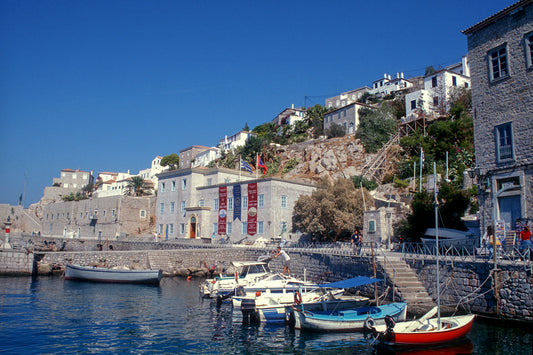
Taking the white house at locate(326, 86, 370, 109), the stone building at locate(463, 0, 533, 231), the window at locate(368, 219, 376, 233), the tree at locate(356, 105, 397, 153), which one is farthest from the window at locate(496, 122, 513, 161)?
the white house at locate(326, 86, 370, 109)

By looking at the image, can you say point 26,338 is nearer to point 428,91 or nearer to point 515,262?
point 515,262

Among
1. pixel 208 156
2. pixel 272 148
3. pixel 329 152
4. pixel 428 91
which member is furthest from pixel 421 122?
pixel 208 156

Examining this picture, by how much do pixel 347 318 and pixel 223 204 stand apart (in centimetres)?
3415

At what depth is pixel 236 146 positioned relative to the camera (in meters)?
87.2

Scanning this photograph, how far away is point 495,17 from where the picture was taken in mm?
22672

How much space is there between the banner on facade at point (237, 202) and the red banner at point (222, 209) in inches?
59.4

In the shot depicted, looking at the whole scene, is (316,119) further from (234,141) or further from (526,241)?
(526,241)

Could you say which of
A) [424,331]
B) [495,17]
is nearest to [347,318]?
[424,331]

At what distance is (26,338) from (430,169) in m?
39.9

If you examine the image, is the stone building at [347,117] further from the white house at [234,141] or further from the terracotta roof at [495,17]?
the terracotta roof at [495,17]

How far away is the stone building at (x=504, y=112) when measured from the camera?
20828 mm

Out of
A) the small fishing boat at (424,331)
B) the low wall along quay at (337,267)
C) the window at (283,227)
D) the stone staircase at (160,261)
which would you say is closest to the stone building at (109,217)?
the low wall along quay at (337,267)

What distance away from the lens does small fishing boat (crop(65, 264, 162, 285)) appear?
32091 mm

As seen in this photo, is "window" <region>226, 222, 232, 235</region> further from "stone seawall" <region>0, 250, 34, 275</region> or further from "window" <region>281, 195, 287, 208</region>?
"stone seawall" <region>0, 250, 34, 275</region>
